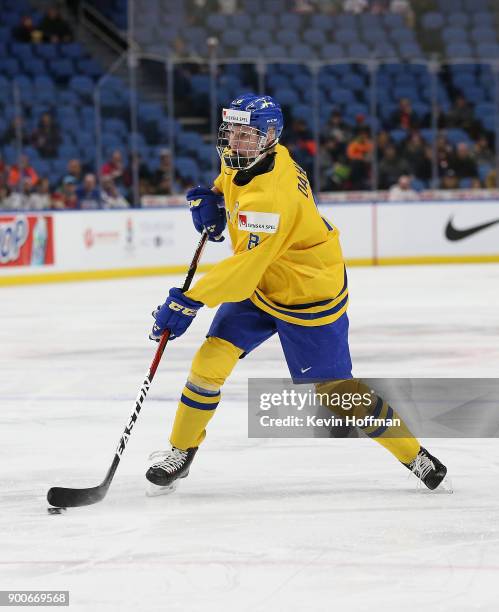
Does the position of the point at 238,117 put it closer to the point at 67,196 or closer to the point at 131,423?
the point at 131,423

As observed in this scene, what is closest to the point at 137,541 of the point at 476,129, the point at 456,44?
the point at 476,129

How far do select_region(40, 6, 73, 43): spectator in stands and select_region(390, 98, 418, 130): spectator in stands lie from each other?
421 centimetres

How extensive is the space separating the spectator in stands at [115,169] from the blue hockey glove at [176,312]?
26.8 feet

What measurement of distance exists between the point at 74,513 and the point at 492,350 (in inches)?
142

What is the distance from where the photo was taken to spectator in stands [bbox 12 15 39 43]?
561 inches

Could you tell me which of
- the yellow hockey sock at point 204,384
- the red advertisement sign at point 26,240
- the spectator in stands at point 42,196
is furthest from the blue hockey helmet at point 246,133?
the spectator in stands at point 42,196

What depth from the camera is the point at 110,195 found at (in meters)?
11.5

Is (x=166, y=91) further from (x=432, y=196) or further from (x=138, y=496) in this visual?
(x=138, y=496)

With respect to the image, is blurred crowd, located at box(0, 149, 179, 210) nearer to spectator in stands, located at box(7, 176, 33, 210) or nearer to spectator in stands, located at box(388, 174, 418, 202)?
spectator in stands, located at box(7, 176, 33, 210)

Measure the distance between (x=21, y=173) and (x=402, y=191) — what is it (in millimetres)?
3917

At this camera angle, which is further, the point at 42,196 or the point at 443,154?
the point at 443,154

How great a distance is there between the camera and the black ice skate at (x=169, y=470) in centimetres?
354

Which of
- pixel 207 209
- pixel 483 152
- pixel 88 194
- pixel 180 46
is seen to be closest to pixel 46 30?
pixel 180 46

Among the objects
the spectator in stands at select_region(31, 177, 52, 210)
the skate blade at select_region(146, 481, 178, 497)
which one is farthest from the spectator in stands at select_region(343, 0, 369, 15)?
the skate blade at select_region(146, 481, 178, 497)
